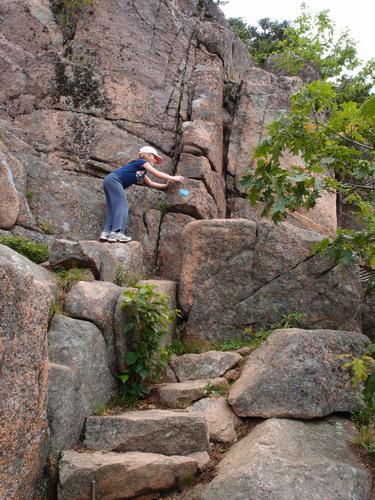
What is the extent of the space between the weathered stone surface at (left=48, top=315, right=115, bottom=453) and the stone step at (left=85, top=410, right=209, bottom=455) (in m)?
0.22

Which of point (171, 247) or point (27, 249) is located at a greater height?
point (171, 247)

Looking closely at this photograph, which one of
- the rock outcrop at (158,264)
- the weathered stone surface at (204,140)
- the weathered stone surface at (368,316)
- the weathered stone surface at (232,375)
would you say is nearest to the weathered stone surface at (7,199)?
the rock outcrop at (158,264)

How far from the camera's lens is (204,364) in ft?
23.5

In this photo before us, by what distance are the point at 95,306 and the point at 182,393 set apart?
1557 millimetres

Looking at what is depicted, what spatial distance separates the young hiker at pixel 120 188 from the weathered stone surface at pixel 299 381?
377 centimetres

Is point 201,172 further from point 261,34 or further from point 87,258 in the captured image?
point 261,34

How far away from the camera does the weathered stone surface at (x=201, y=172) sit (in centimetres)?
1071

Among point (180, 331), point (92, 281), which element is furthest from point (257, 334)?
point (92, 281)

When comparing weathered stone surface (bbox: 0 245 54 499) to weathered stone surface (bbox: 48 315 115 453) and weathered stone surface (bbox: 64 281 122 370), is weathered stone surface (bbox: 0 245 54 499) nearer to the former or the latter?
weathered stone surface (bbox: 48 315 115 453)

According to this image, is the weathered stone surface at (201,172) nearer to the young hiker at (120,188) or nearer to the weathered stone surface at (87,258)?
the young hiker at (120,188)

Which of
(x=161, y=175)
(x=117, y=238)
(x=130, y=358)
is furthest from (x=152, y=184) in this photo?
(x=130, y=358)

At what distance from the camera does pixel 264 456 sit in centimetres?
502

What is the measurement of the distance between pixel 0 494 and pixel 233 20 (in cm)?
2341

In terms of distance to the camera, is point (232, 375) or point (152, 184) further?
point (152, 184)
